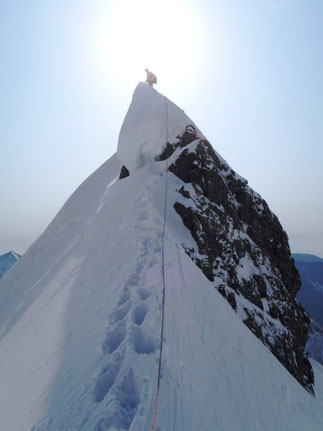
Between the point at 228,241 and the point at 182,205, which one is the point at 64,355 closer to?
the point at 182,205

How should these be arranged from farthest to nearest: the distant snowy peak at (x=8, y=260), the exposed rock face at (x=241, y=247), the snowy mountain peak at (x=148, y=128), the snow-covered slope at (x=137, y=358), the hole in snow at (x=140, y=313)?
the distant snowy peak at (x=8, y=260), the snowy mountain peak at (x=148, y=128), the exposed rock face at (x=241, y=247), the hole in snow at (x=140, y=313), the snow-covered slope at (x=137, y=358)

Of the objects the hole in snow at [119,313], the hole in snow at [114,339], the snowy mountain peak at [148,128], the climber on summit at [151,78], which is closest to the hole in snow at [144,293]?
the hole in snow at [119,313]

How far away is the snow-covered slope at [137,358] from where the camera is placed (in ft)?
11.1

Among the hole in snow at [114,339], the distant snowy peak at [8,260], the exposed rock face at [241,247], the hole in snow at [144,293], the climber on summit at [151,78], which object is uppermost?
the climber on summit at [151,78]

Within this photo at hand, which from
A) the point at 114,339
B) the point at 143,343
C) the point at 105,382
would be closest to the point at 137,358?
the point at 143,343

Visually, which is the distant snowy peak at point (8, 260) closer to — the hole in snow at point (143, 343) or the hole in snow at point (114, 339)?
the hole in snow at point (114, 339)

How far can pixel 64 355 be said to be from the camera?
461 centimetres

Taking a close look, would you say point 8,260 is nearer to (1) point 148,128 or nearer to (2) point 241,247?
(1) point 148,128

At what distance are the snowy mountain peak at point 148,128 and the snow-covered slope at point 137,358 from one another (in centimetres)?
870

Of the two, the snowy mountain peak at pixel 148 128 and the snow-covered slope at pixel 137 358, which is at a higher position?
the snowy mountain peak at pixel 148 128

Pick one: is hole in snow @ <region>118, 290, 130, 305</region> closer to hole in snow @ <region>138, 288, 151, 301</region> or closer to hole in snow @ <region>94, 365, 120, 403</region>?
hole in snow @ <region>138, 288, 151, 301</region>

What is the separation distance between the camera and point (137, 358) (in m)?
3.65

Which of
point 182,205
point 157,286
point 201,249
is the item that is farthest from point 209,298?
point 182,205

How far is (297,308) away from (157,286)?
15354mm
